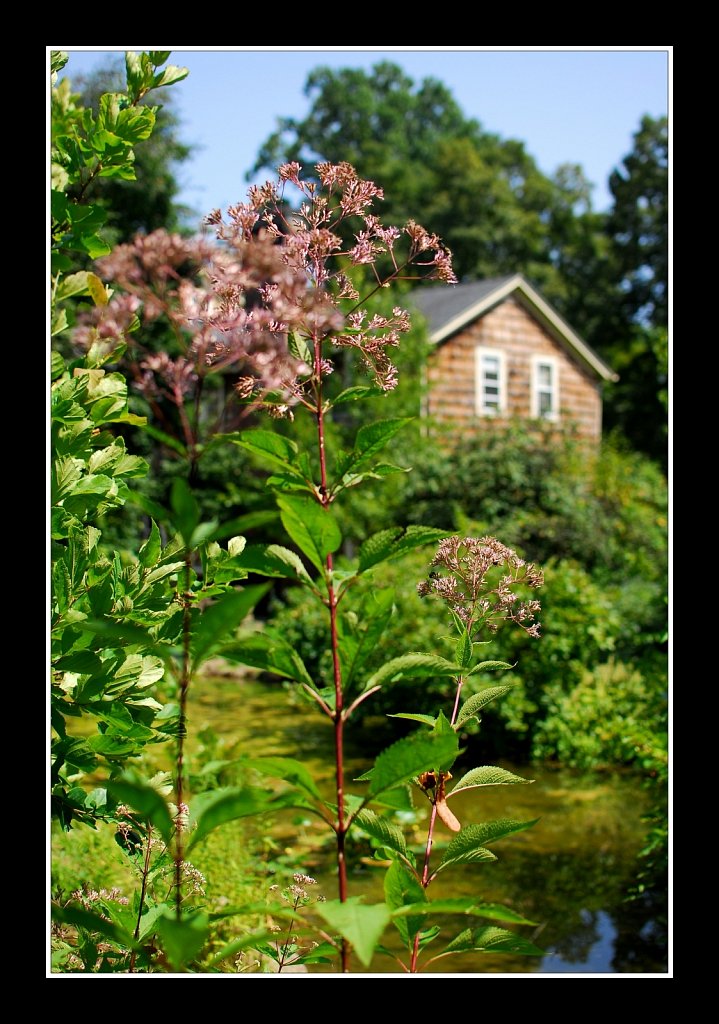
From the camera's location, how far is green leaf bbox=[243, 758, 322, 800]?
1056mm

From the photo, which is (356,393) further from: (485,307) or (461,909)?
(485,307)

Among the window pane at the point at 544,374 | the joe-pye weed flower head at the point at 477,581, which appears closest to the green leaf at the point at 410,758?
the joe-pye weed flower head at the point at 477,581

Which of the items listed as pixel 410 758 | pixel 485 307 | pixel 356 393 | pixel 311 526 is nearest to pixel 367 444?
pixel 356 393

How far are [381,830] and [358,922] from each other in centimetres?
34

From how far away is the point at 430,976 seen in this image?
1.02 metres

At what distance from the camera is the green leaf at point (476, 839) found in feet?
4.22

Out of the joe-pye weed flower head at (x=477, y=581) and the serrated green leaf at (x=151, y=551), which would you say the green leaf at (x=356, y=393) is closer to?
the joe-pye weed flower head at (x=477, y=581)

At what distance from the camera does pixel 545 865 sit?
5453mm

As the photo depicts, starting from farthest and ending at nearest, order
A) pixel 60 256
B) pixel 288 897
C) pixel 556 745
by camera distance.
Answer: pixel 556 745 < pixel 288 897 < pixel 60 256
